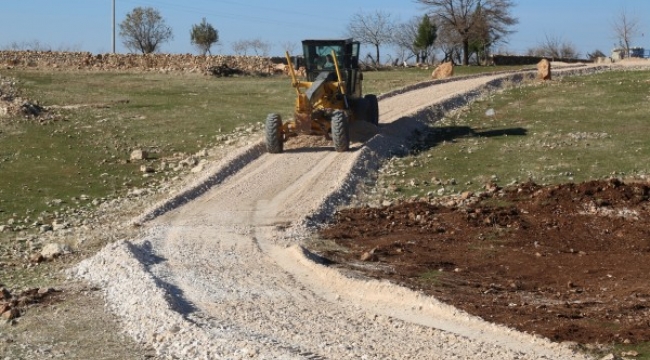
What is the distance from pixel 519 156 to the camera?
25547mm

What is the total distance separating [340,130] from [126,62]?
33425 millimetres

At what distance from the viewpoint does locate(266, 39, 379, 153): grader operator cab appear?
2450 cm

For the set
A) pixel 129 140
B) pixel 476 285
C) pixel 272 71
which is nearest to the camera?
pixel 476 285

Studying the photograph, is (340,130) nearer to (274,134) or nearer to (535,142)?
(274,134)

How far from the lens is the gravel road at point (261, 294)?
34.3ft

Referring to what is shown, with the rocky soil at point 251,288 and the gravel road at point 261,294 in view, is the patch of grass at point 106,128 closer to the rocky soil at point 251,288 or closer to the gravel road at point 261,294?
the rocky soil at point 251,288

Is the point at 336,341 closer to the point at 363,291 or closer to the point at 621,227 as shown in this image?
the point at 363,291

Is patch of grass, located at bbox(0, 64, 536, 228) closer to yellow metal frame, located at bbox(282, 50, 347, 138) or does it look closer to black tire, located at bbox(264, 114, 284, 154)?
black tire, located at bbox(264, 114, 284, 154)

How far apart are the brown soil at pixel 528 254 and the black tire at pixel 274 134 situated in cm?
522

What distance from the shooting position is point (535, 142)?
27391 mm

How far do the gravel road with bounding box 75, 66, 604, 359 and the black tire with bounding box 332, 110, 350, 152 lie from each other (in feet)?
7.86

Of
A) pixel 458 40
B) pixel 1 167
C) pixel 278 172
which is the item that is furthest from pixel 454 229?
pixel 458 40

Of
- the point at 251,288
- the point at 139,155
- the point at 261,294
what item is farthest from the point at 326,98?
the point at 261,294

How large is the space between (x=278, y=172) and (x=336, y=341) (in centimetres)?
1236
